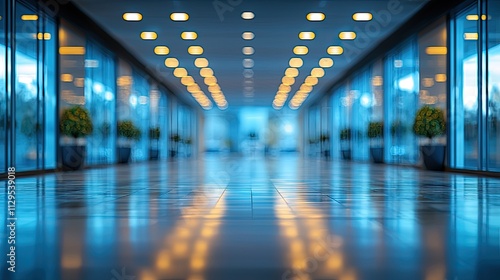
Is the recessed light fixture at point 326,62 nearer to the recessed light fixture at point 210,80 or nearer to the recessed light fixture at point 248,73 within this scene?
the recessed light fixture at point 248,73

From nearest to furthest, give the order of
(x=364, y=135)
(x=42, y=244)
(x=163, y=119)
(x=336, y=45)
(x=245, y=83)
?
1. (x=42, y=244)
2. (x=336, y=45)
3. (x=364, y=135)
4. (x=245, y=83)
5. (x=163, y=119)

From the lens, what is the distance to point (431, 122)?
658 inches

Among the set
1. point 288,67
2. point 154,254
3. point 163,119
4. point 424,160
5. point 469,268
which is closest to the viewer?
point 469,268

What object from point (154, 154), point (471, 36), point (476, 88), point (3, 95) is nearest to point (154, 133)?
point (154, 154)

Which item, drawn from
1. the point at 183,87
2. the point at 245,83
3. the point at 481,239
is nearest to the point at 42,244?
the point at 481,239

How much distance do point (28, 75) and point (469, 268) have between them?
13.6 metres

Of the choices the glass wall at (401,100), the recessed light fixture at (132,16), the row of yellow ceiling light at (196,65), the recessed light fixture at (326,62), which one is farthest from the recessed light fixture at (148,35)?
the glass wall at (401,100)

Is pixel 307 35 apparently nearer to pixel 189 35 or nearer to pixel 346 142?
pixel 189 35

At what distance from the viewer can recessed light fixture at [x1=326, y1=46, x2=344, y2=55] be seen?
67.2ft

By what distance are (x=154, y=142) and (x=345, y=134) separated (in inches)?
431

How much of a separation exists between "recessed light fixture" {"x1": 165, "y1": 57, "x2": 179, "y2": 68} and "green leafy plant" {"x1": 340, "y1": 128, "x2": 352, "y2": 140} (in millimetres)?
10940

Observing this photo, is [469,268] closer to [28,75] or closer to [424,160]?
[28,75]

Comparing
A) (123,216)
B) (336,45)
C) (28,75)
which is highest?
(336,45)

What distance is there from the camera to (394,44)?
69.5 ft
